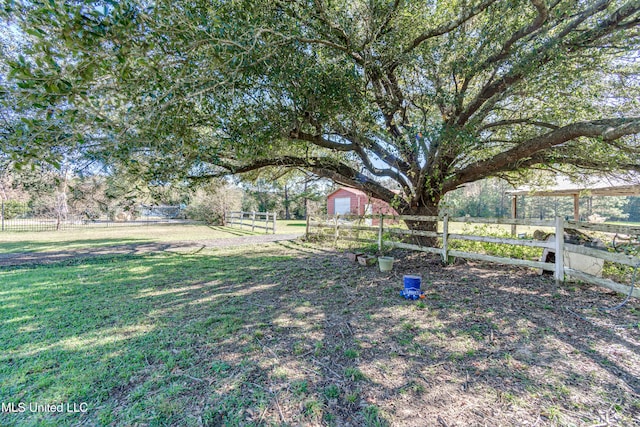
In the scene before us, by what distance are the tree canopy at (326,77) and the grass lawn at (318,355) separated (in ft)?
6.64

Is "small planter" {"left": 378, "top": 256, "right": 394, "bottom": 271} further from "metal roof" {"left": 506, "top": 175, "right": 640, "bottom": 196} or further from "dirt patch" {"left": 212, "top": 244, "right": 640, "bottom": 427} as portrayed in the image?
"metal roof" {"left": 506, "top": 175, "right": 640, "bottom": 196}

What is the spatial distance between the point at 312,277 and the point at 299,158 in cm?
317

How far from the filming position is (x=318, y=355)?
262 centimetres

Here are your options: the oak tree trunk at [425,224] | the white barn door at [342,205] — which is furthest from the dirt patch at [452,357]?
the white barn door at [342,205]

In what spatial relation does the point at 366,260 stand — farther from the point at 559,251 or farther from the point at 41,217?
the point at 41,217

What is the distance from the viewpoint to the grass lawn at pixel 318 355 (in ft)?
6.22

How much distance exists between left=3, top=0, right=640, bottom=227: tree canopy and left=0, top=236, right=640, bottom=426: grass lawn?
2.02m

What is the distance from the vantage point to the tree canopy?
7.84 ft

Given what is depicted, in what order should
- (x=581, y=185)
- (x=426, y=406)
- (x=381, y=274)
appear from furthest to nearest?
(x=581, y=185) → (x=381, y=274) → (x=426, y=406)

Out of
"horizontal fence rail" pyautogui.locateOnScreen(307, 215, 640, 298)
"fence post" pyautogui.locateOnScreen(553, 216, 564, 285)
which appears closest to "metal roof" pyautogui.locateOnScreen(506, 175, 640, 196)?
"horizontal fence rail" pyautogui.locateOnScreen(307, 215, 640, 298)

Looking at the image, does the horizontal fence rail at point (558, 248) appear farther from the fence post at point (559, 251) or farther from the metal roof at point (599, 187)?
the metal roof at point (599, 187)

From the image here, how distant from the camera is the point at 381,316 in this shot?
3.55 m

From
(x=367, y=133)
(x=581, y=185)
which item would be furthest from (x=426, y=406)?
(x=581, y=185)

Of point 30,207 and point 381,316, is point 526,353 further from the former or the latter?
point 30,207
